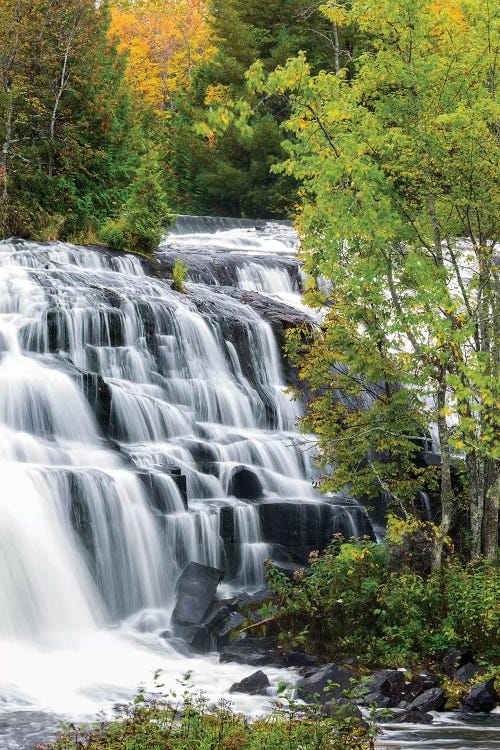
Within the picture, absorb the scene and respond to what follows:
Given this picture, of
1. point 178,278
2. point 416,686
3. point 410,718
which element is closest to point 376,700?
point 410,718

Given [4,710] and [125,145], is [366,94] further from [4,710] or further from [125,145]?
[125,145]

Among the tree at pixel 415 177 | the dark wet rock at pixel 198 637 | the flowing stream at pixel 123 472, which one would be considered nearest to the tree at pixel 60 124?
the flowing stream at pixel 123 472

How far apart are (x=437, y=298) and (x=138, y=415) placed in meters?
7.90

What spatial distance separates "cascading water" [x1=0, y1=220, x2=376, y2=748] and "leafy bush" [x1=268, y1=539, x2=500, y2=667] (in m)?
1.32

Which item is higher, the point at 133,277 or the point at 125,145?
the point at 125,145

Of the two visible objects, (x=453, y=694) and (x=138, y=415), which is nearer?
(x=453, y=694)

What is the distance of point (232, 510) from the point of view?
46.3 ft

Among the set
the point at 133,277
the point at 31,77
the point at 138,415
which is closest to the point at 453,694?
the point at 138,415

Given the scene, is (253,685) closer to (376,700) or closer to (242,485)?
(376,700)

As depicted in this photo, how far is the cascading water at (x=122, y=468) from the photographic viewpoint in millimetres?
10930

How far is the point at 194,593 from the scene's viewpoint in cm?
1204

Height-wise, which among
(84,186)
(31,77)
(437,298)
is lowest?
(437,298)

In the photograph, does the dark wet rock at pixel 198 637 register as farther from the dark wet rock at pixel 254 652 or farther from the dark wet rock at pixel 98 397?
the dark wet rock at pixel 98 397

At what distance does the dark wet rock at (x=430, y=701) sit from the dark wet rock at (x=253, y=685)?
160 centimetres
